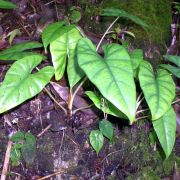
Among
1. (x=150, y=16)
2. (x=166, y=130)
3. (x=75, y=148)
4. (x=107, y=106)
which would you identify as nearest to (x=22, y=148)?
(x=75, y=148)

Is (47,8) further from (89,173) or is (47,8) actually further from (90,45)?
(89,173)

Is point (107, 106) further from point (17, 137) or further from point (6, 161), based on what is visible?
point (6, 161)

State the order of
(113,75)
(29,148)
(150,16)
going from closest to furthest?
1. (113,75)
2. (29,148)
3. (150,16)

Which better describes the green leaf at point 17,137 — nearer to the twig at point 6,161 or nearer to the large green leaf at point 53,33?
the twig at point 6,161

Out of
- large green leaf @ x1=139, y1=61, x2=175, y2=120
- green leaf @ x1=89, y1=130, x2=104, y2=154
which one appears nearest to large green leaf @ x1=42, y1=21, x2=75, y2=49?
large green leaf @ x1=139, y1=61, x2=175, y2=120

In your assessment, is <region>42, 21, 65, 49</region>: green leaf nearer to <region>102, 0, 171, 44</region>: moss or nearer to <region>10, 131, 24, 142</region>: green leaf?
<region>10, 131, 24, 142</region>: green leaf
